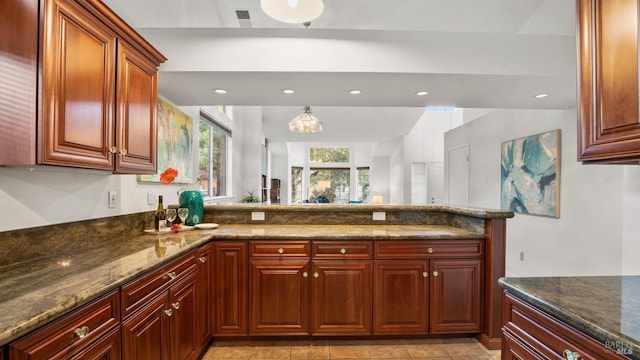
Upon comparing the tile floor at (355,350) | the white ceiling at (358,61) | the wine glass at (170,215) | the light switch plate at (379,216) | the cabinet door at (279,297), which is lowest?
the tile floor at (355,350)

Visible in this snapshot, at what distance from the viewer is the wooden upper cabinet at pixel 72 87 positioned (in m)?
1.17

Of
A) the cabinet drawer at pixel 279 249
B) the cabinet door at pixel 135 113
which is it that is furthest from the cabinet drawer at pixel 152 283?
the cabinet door at pixel 135 113

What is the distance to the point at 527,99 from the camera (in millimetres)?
2900

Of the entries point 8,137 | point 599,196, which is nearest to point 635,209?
point 599,196

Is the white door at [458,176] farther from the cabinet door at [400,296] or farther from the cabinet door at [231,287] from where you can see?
the cabinet door at [231,287]

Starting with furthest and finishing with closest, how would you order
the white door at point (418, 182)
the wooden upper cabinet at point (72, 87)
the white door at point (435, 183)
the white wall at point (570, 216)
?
the white door at point (418, 182), the white door at point (435, 183), the white wall at point (570, 216), the wooden upper cabinet at point (72, 87)

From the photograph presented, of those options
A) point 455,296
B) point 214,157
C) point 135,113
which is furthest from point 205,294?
point 214,157

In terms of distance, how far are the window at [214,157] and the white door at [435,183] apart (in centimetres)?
533

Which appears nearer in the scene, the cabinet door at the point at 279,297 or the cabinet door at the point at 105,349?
the cabinet door at the point at 105,349

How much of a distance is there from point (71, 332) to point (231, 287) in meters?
1.38

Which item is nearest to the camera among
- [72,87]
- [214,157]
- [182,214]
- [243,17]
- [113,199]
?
[72,87]

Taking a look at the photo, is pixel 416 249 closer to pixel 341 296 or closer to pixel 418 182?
pixel 341 296

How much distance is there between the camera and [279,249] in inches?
93.1

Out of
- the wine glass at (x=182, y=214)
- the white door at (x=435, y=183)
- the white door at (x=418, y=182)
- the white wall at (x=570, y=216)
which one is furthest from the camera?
the white door at (x=418, y=182)
